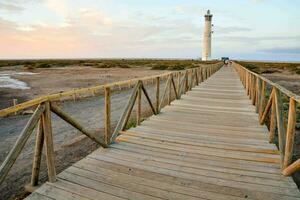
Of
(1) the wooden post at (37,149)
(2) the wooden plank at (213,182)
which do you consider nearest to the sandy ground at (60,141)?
(1) the wooden post at (37,149)

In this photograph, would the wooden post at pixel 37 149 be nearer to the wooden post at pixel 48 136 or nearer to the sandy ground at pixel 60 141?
the wooden post at pixel 48 136

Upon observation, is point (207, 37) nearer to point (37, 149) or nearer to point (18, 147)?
point (37, 149)

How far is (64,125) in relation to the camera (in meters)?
10.8

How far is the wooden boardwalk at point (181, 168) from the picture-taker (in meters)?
3.44

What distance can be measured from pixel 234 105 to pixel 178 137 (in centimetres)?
456

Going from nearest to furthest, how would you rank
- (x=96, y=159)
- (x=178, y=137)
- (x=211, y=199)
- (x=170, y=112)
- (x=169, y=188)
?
(x=211, y=199)
(x=169, y=188)
(x=96, y=159)
(x=178, y=137)
(x=170, y=112)

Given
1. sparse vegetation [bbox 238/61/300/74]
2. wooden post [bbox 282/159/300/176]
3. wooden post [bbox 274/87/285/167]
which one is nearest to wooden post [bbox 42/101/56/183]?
wooden post [bbox 282/159/300/176]

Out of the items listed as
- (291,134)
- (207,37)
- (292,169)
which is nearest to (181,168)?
(292,169)

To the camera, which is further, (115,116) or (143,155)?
(115,116)

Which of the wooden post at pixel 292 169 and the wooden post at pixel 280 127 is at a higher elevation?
the wooden post at pixel 280 127

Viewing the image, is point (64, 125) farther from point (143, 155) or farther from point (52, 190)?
point (52, 190)

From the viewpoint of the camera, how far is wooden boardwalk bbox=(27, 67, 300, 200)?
3.44m

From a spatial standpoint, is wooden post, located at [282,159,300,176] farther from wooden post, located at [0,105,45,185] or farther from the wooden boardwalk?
wooden post, located at [0,105,45,185]

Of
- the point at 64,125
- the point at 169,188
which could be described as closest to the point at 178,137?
the point at 169,188
